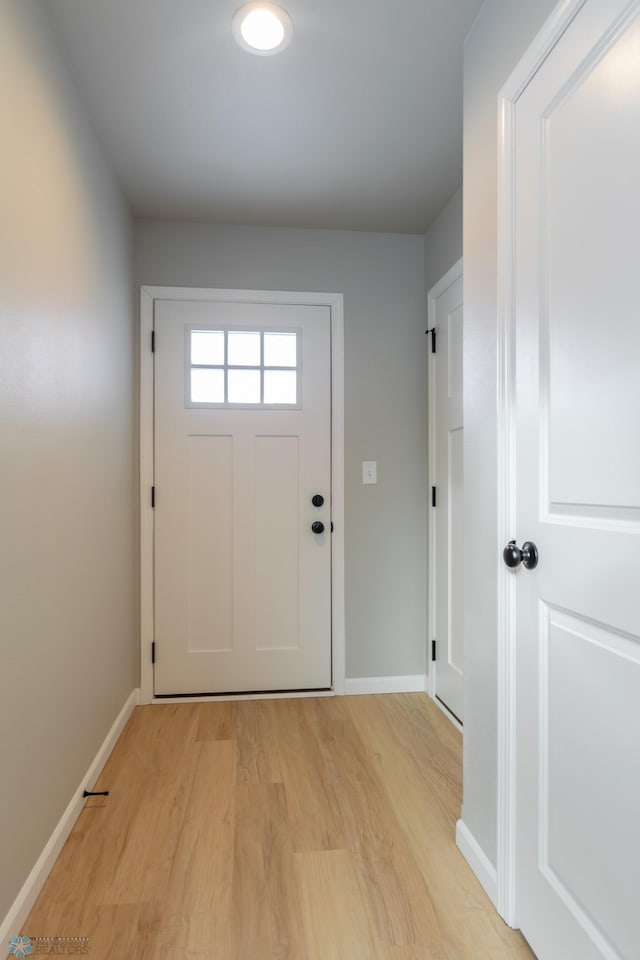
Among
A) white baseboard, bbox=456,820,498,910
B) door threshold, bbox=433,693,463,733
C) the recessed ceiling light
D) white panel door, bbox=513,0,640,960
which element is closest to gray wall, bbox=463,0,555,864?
white baseboard, bbox=456,820,498,910

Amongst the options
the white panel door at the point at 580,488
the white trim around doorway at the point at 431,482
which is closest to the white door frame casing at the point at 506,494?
the white panel door at the point at 580,488

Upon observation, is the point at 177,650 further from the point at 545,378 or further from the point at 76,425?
the point at 545,378

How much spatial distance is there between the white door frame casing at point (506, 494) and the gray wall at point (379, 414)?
150cm

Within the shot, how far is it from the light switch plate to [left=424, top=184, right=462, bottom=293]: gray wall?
0.95 m

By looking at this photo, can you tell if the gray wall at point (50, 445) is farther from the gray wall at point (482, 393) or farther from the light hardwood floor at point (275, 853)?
the gray wall at point (482, 393)

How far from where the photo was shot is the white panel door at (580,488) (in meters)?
0.97

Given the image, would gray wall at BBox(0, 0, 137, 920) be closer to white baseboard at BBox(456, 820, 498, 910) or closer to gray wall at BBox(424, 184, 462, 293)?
white baseboard at BBox(456, 820, 498, 910)

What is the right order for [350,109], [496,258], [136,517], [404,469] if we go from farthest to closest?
[404,469] < [136,517] < [350,109] < [496,258]

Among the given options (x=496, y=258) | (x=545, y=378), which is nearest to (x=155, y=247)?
(x=496, y=258)

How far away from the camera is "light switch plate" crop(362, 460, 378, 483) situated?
2.90 metres

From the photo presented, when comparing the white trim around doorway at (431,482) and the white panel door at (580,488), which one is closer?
the white panel door at (580,488)

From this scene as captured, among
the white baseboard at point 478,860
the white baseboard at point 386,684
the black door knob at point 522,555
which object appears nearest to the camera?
the black door knob at point 522,555

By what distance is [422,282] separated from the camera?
9.70 feet

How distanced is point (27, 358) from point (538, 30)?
1.44 m
